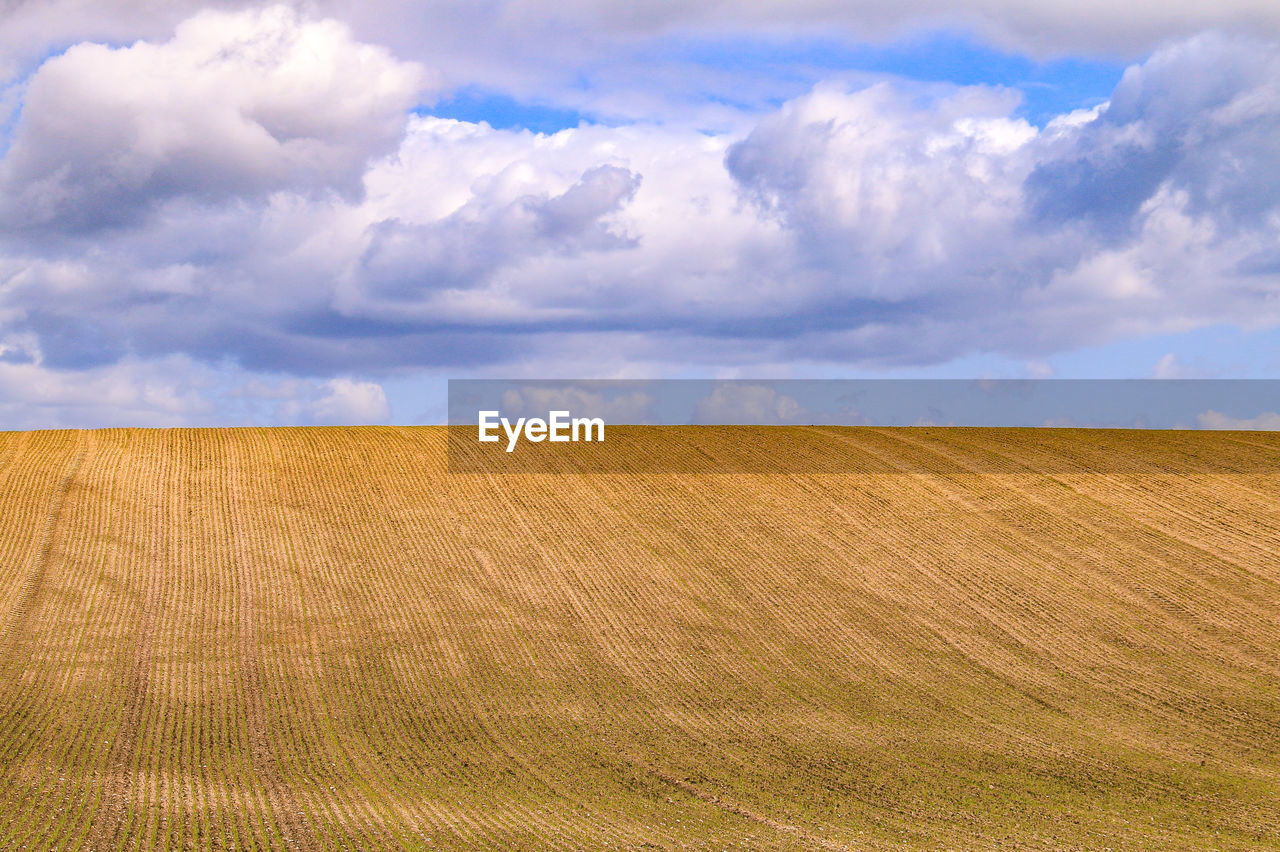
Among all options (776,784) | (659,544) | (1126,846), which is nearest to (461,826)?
(776,784)

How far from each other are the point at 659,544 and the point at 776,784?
1580cm

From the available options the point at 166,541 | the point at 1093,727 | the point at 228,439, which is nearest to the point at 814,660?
the point at 1093,727

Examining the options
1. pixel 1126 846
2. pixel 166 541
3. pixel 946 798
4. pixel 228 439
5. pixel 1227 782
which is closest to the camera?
pixel 1126 846

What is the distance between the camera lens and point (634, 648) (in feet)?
87.7

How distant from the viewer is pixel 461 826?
1555 centimetres

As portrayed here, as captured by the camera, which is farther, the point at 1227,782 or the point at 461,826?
the point at 1227,782

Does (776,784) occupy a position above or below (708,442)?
below

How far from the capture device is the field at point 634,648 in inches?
655

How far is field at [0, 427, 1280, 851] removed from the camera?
1662 cm

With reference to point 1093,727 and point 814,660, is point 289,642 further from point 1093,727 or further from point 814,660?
point 1093,727

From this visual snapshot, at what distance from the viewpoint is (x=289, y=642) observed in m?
26.8

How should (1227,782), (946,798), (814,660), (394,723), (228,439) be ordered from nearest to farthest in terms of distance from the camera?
(946,798), (1227,782), (394,723), (814,660), (228,439)

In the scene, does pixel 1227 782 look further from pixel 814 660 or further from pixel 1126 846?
pixel 814 660

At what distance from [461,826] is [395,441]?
→ 3030cm
